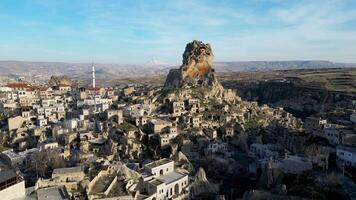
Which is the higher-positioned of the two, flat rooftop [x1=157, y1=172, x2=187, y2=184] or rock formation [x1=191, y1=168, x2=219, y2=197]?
flat rooftop [x1=157, y1=172, x2=187, y2=184]

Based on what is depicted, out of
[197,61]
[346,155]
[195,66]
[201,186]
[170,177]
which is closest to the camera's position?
[170,177]

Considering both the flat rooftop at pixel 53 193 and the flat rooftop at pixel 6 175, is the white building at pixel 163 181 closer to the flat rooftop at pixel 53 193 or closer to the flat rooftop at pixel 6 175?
the flat rooftop at pixel 53 193

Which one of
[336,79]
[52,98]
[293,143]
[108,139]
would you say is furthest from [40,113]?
[336,79]

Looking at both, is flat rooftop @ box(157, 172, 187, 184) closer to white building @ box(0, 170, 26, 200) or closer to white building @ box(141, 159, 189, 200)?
white building @ box(141, 159, 189, 200)

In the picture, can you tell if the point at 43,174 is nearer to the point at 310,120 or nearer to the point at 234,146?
the point at 234,146

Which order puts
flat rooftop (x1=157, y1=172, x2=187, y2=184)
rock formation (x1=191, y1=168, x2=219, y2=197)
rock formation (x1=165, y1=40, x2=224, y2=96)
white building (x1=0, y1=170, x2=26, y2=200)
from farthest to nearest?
1. rock formation (x1=165, y1=40, x2=224, y2=96)
2. rock formation (x1=191, y1=168, x2=219, y2=197)
3. flat rooftop (x1=157, y1=172, x2=187, y2=184)
4. white building (x1=0, y1=170, x2=26, y2=200)

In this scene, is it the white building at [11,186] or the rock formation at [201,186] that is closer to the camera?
the white building at [11,186]

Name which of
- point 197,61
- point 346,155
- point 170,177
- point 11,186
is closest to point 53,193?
point 11,186

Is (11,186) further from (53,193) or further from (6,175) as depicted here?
(53,193)

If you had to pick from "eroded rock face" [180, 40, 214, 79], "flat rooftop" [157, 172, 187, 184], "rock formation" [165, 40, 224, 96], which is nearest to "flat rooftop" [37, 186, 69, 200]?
"flat rooftop" [157, 172, 187, 184]

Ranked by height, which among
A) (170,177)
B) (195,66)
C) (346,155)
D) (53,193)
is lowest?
(170,177)

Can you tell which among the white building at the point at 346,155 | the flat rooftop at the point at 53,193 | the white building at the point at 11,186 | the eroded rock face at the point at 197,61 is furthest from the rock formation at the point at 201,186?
the eroded rock face at the point at 197,61
